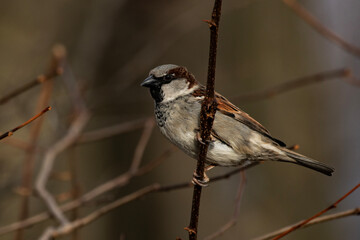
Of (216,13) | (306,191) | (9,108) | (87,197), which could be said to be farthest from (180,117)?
(306,191)

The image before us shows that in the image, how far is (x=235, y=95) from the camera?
17.9ft

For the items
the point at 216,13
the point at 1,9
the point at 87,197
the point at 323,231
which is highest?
the point at 1,9

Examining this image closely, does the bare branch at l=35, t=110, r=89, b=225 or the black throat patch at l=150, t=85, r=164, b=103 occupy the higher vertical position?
the black throat patch at l=150, t=85, r=164, b=103

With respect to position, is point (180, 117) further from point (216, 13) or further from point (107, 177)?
point (107, 177)

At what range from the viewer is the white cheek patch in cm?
292

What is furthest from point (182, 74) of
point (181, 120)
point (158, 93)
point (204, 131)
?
point (204, 131)

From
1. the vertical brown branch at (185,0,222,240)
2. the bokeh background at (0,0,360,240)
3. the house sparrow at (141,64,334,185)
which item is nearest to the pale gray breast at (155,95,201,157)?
the house sparrow at (141,64,334,185)

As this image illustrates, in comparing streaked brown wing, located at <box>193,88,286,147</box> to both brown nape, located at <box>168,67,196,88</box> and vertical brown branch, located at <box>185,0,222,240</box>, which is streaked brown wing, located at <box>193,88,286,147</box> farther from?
vertical brown branch, located at <box>185,0,222,240</box>

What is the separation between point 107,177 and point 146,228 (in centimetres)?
80

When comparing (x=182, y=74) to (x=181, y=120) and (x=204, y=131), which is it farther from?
(x=204, y=131)

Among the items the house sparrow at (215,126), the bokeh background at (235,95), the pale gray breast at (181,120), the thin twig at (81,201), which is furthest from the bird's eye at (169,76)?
the bokeh background at (235,95)

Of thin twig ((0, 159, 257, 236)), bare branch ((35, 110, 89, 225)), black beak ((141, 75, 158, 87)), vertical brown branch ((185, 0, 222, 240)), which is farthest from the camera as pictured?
black beak ((141, 75, 158, 87))

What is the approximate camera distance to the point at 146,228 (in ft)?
18.0

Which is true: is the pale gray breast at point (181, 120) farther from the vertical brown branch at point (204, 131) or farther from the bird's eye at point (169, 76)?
the vertical brown branch at point (204, 131)
